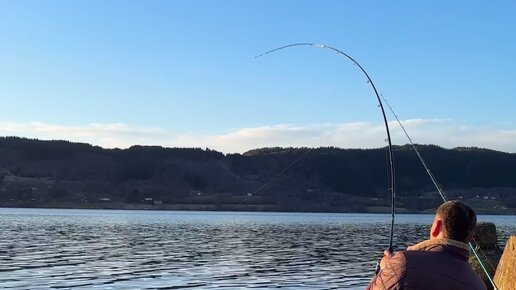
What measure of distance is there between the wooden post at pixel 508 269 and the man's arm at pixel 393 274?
28.8 feet

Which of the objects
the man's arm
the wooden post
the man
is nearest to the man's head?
the man

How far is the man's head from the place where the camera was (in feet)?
15.9

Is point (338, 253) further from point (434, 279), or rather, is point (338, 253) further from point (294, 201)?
point (294, 201)

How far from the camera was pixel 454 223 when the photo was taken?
4.86 meters

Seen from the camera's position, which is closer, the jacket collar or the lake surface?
the jacket collar

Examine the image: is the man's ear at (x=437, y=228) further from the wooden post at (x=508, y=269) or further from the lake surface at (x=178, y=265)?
the lake surface at (x=178, y=265)

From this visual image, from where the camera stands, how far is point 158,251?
41875 millimetres

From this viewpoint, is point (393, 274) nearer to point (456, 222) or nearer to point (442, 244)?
point (442, 244)

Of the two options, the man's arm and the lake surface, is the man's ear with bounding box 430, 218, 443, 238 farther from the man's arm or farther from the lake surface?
the lake surface

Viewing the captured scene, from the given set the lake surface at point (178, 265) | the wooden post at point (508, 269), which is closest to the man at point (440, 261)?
the wooden post at point (508, 269)

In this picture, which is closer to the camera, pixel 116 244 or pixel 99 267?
pixel 99 267

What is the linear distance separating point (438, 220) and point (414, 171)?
192999 mm

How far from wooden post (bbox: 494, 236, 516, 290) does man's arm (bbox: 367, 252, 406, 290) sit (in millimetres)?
8789

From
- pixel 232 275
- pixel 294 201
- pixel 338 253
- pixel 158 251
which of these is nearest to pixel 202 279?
pixel 232 275
